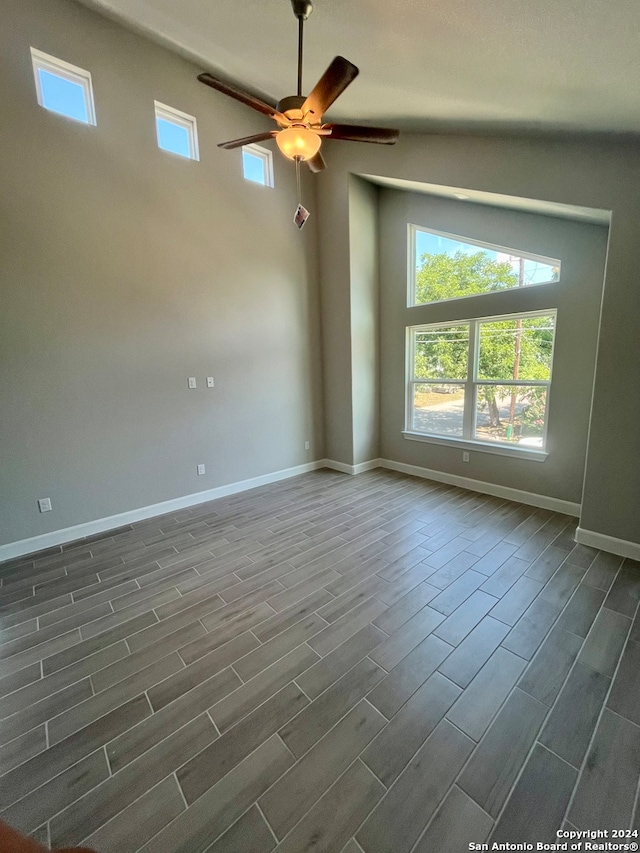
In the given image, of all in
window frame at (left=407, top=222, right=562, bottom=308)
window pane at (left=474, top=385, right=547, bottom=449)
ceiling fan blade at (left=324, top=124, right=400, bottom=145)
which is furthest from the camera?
window pane at (left=474, top=385, right=547, bottom=449)

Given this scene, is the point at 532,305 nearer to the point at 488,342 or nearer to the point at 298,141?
the point at 488,342

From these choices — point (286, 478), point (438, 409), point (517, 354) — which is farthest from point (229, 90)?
point (286, 478)

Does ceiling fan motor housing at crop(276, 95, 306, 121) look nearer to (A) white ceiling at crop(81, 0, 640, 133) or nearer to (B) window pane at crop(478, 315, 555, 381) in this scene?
(A) white ceiling at crop(81, 0, 640, 133)

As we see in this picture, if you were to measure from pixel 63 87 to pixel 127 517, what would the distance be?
3939 mm

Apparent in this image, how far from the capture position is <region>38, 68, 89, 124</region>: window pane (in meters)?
2.91

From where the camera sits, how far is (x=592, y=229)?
3.13 m

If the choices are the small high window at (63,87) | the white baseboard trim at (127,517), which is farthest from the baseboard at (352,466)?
the small high window at (63,87)

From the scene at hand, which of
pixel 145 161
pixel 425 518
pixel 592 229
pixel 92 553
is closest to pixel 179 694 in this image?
pixel 92 553

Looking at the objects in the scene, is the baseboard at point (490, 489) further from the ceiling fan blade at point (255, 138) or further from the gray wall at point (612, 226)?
the ceiling fan blade at point (255, 138)

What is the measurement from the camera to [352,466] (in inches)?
195

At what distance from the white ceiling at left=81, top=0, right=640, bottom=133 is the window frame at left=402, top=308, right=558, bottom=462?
1725mm

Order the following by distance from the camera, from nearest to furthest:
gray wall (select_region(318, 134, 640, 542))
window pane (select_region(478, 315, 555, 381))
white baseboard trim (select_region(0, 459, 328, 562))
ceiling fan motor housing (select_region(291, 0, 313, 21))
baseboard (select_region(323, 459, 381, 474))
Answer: ceiling fan motor housing (select_region(291, 0, 313, 21))
gray wall (select_region(318, 134, 640, 542))
white baseboard trim (select_region(0, 459, 328, 562))
window pane (select_region(478, 315, 555, 381))
baseboard (select_region(323, 459, 381, 474))

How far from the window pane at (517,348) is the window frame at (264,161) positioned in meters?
3.18

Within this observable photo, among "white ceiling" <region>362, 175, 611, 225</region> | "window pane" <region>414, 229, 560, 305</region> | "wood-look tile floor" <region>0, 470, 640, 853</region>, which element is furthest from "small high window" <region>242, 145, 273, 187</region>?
"wood-look tile floor" <region>0, 470, 640, 853</region>
